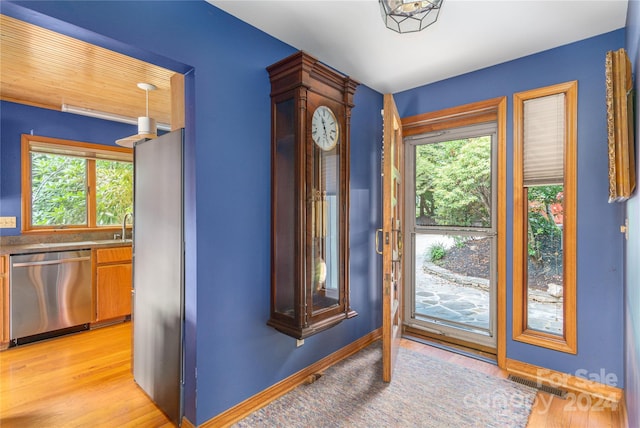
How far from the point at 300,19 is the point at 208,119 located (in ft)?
2.95

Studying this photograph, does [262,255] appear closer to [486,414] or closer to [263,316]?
[263,316]

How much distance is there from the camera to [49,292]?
3.23 meters

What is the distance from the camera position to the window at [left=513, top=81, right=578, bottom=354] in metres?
2.34

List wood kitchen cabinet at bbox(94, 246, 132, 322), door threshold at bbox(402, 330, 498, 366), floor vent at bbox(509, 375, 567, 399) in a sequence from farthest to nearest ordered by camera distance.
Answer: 1. wood kitchen cabinet at bbox(94, 246, 132, 322)
2. door threshold at bbox(402, 330, 498, 366)
3. floor vent at bbox(509, 375, 567, 399)

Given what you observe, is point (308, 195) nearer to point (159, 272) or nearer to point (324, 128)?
point (324, 128)

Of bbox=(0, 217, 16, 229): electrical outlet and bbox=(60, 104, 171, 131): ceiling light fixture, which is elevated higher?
bbox=(60, 104, 171, 131): ceiling light fixture

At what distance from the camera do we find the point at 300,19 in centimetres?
203

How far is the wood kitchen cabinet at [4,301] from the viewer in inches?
117

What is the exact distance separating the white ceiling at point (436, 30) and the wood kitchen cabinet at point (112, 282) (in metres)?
3.05

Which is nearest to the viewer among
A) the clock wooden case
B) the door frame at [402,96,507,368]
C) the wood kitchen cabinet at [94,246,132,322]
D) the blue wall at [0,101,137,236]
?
the clock wooden case

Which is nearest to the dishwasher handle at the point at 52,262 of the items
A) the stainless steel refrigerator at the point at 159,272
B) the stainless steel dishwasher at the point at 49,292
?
the stainless steel dishwasher at the point at 49,292

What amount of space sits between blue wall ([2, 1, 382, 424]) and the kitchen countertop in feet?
7.87

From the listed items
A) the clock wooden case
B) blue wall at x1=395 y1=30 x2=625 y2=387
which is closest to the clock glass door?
the clock wooden case

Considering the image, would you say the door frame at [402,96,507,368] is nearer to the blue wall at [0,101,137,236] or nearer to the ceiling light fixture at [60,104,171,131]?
the ceiling light fixture at [60,104,171,131]
